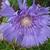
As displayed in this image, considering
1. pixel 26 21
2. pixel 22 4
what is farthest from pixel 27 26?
pixel 22 4

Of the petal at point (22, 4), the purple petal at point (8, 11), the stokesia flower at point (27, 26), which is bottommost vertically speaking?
the stokesia flower at point (27, 26)

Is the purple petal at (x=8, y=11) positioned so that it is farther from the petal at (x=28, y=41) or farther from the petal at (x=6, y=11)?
the petal at (x=28, y=41)

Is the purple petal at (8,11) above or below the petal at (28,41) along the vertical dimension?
above

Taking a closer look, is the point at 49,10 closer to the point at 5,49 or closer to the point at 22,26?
the point at 22,26

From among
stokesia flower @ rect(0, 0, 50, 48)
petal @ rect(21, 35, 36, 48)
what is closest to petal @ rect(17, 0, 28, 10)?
stokesia flower @ rect(0, 0, 50, 48)

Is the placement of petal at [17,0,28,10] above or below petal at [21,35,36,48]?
above

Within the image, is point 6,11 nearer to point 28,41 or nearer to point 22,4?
point 22,4

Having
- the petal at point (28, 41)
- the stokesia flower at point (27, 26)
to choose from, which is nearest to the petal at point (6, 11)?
the stokesia flower at point (27, 26)

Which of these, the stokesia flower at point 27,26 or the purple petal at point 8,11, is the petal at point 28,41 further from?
the purple petal at point 8,11

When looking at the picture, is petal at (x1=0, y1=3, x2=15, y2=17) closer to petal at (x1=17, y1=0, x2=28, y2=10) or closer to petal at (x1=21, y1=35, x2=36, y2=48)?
petal at (x1=17, y1=0, x2=28, y2=10)
